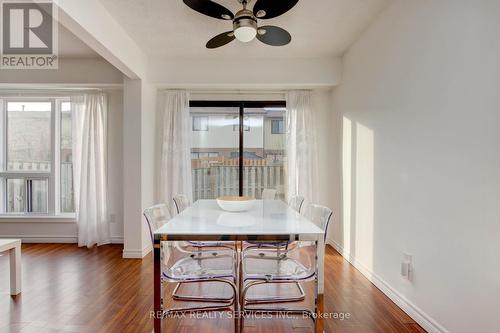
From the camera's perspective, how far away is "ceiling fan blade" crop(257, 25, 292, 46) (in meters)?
2.22

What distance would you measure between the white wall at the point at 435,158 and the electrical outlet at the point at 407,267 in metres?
0.05

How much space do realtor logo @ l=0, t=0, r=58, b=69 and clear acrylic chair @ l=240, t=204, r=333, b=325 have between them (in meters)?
2.21

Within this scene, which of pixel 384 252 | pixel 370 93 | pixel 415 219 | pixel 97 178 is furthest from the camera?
pixel 97 178

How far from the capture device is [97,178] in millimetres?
3857

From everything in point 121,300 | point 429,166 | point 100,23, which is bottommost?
point 121,300

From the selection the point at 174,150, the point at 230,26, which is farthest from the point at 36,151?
the point at 230,26

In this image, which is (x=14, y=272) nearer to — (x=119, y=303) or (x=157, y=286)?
(x=119, y=303)

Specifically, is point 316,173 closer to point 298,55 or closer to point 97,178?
point 298,55

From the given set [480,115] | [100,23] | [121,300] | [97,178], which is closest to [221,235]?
[121,300]

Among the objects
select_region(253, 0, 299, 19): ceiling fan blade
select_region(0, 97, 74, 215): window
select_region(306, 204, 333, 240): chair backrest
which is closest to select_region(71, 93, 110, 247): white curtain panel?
select_region(0, 97, 74, 215): window

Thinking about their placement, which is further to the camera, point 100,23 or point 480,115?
point 100,23

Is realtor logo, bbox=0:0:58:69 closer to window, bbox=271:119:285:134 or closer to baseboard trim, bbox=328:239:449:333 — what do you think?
window, bbox=271:119:285:134

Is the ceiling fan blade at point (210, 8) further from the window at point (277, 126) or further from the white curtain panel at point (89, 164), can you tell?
the white curtain panel at point (89, 164)

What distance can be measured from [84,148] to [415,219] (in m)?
3.96
